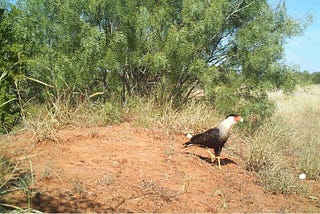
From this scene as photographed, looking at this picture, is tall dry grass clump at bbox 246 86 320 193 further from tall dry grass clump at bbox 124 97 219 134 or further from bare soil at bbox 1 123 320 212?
tall dry grass clump at bbox 124 97 219 134

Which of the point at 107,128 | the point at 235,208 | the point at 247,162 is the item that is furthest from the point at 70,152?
the point at 247,162

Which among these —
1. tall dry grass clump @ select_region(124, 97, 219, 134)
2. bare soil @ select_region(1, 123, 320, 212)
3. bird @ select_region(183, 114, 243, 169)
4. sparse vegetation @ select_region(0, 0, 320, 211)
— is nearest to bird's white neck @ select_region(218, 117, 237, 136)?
bird @ select_region(183, 114, 243, 169)

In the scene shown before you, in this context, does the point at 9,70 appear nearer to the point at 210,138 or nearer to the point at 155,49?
the point at 155,49

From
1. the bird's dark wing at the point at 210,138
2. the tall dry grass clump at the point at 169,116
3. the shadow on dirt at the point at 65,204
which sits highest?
the bird's dark wing at the point at 210,138

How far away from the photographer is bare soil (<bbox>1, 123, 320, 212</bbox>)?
394 centimetres

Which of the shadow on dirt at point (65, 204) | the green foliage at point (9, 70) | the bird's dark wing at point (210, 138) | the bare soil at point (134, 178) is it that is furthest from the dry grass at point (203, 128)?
the shadow on dirt at point (65, 204)

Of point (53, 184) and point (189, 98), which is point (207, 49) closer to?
point (189, 98)

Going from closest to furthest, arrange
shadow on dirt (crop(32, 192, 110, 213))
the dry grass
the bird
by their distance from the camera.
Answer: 1. shadow on dirt (crop(32, 192, 110, 213))
2. the bird
3. the dry grass

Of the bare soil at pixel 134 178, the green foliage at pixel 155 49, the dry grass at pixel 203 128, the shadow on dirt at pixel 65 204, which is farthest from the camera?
the green foliage at pixel 155 49

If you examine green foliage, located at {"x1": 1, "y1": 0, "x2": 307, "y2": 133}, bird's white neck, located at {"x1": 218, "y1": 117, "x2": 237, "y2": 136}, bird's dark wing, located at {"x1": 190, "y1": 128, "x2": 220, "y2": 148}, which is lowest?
bird's dark wing, located at {"x1": 190, "y1": 128, "x2": 220, "y2": 148}

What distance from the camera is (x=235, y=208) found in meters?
4.32

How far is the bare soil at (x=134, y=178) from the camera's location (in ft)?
12.9

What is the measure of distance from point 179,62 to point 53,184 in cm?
469

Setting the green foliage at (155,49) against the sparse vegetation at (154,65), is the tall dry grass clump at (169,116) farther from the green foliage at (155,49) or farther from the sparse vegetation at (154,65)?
the green foliage at (155,49)
